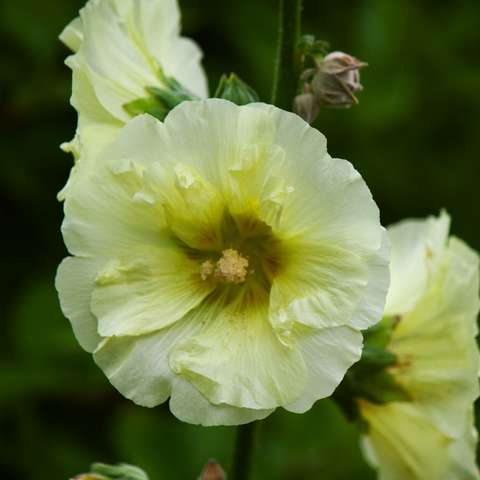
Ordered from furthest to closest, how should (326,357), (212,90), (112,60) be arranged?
1. (212,90)
2. (112,60)
3. (326,357)

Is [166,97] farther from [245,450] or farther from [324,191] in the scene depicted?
[245,450]

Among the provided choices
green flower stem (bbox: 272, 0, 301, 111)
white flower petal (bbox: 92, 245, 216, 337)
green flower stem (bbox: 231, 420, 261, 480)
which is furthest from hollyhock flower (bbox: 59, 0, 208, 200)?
green flower stem (bbox: 231, 420, 261, 480)

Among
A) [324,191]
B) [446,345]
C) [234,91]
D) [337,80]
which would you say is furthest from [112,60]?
[446,345]

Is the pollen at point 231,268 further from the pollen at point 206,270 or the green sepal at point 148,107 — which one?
the green sepal at point 148,107

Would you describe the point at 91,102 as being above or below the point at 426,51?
above

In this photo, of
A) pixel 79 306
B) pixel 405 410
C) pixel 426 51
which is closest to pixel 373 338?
pixel 405 410

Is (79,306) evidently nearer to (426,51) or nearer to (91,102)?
(91,102)
